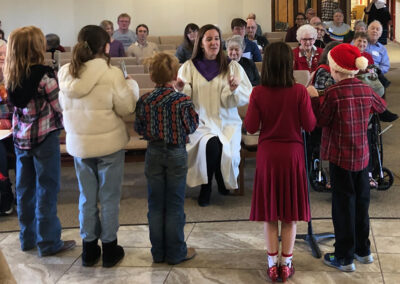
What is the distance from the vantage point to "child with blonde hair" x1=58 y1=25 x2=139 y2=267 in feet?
11.2

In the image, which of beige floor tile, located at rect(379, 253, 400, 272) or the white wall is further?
the white wall

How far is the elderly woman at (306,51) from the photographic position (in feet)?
18.9

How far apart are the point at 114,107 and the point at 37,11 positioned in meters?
10.8

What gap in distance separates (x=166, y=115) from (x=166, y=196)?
0.50m

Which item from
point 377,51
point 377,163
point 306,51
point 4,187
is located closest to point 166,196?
point 4,187

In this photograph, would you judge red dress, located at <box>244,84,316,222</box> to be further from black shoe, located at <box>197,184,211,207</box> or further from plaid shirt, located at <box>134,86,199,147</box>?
black shoe, located at <box>197,184,211,207</box>

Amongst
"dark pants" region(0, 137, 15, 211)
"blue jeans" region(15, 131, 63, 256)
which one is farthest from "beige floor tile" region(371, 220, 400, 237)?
"dark pants" region(0, 137, 15, 211)

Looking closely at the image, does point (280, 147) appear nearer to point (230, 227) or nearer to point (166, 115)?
point (166, 115)

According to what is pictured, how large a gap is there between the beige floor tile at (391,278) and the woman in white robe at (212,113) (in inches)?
66.8

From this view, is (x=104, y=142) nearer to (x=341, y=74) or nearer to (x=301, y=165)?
(x=301, y=165)

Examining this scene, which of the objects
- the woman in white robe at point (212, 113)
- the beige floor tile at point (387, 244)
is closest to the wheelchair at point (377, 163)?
the beige floor tile at point (387, 244)

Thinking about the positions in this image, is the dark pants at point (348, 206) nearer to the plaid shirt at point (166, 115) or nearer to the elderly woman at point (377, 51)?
the plaid shirt at point (166, 115)

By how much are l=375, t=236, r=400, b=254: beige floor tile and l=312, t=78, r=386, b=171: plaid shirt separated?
0.72 metres

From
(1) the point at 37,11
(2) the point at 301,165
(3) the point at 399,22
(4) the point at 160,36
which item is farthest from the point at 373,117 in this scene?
(3) the point at 399,22
